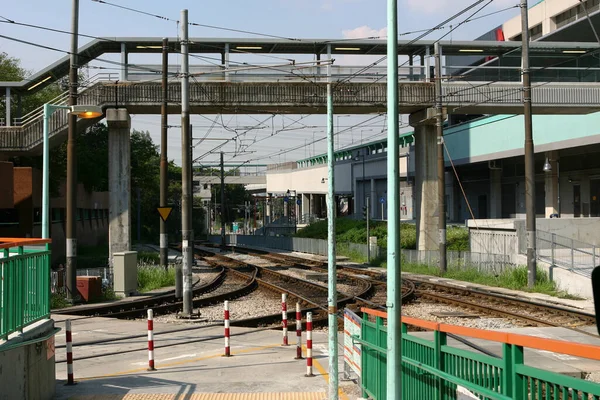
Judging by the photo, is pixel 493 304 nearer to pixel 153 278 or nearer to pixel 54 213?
pixel 153 278

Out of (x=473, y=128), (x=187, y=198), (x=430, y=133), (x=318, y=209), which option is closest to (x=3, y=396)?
(x=187, y=198)

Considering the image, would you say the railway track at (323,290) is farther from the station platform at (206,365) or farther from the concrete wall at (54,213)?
the concrete wall at (54,213)

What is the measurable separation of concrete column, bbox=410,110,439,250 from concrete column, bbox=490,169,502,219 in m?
17.0

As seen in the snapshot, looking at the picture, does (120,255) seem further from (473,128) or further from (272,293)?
(473,128)

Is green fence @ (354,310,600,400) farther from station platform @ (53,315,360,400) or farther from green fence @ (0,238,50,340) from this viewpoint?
green fence @ (0,238,50,340)

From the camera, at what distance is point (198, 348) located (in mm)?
14383

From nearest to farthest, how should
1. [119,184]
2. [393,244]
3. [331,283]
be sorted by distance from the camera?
1. [393,244]
2. [331,283]
3. [119,184]

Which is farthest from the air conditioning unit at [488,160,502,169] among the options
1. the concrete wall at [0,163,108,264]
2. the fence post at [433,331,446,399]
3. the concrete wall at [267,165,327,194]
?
the fence post at [433,331,446,399]

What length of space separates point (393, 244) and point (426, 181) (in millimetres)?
28532

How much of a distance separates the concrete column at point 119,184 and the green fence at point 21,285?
21.7 m

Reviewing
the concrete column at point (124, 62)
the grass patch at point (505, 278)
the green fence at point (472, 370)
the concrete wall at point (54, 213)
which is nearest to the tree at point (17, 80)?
the concrete wall at point (54, 213)

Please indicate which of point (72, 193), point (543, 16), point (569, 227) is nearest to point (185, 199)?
point (72, 193)

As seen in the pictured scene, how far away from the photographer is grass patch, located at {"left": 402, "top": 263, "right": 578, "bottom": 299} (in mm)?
24062

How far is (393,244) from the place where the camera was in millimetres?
6469
